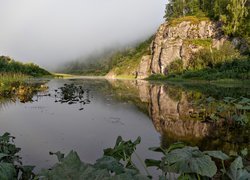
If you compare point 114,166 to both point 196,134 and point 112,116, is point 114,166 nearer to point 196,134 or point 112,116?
point 196,134

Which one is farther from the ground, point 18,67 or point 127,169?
point 18,67

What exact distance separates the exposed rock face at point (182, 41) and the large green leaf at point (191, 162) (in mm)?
74137

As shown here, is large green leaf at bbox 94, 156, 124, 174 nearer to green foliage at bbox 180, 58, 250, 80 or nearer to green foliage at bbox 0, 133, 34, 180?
green foliage at bbox 0, 133, 34, 180

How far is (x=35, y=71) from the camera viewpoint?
10694cm

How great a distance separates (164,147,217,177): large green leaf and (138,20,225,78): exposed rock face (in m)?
74.1

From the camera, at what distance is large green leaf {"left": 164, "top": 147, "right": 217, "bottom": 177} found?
283 centimetres

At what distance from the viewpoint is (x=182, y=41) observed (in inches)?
3155

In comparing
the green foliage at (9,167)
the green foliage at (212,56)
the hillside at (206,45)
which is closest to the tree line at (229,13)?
the hillside at (206,45)

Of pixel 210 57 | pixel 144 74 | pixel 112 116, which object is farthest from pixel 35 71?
pixel 112 116

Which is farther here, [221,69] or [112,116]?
[221,69]

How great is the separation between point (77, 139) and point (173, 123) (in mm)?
4968

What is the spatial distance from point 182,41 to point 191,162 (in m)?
79.8

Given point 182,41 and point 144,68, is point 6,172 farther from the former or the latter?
point 144,68

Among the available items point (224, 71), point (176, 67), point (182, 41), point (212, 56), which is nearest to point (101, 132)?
point (224, 71)
